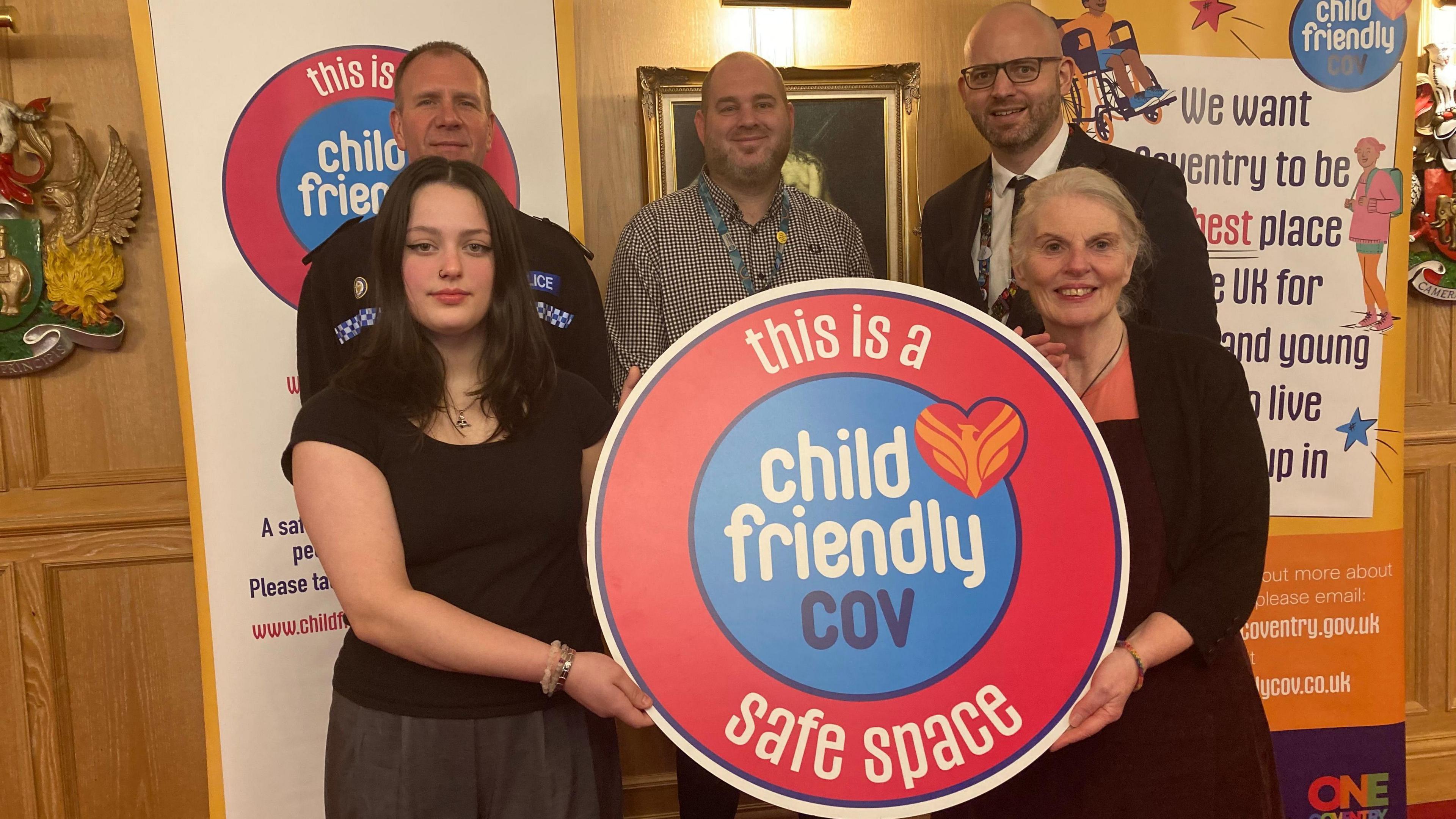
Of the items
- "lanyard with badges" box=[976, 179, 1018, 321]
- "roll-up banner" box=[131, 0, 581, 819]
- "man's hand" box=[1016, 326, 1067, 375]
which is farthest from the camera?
"roll-up banner" box=[131, 0, 581, 819]

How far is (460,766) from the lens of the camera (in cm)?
130

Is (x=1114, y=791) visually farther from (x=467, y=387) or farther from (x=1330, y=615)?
(x=1330, y=615)

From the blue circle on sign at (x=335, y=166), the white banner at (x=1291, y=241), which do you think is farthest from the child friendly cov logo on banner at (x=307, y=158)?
the white banner at (x=1291, y=241)

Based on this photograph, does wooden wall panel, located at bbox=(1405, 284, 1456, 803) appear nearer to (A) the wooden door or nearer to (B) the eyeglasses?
(B) the eyeglasses

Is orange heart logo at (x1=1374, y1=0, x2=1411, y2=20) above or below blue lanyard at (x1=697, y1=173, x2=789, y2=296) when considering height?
above

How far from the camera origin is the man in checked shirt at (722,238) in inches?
87.6

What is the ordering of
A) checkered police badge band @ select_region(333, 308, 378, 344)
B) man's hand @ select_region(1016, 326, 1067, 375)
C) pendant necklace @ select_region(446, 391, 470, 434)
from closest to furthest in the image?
pendant necklace @ select_region(446, 391, 470, 434) → man's hand @ select_region(1016, 326, 1067, 375) → checkered police badge band @ select_region(333, 308, 378, 344)

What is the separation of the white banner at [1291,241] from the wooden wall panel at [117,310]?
8.75ft

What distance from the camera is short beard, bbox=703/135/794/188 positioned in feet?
7.46

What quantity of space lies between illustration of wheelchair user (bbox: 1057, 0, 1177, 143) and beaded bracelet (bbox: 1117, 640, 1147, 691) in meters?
1.53

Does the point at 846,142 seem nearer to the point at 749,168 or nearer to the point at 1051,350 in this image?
the point at 749,168

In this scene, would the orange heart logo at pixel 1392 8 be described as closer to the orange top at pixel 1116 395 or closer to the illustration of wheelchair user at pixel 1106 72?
the illustration of wheelchair user at pixel 1106 72

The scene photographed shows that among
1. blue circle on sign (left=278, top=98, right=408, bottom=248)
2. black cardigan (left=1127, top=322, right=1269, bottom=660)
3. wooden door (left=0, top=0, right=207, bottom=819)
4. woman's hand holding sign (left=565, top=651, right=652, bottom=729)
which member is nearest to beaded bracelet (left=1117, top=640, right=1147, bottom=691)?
black cardigan (left=1127, top=322, right=1269, bottom=660)

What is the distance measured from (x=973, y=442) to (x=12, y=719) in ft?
A: 9.20
